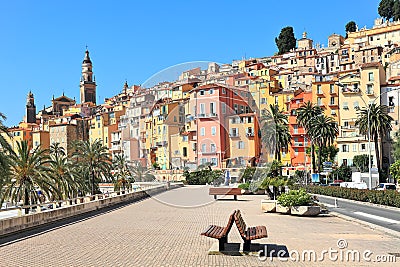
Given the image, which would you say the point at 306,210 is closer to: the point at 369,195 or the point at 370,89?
the point at 369,195

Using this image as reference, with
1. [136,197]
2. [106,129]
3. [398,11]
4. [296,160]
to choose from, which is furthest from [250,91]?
[398,11]

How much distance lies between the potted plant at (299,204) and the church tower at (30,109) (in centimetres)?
17425

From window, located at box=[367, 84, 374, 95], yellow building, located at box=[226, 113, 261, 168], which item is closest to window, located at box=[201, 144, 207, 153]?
yellow building, located at box=[226, 113, 261, 168]

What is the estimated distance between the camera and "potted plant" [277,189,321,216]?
2212cm

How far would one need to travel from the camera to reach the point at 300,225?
18406 mm

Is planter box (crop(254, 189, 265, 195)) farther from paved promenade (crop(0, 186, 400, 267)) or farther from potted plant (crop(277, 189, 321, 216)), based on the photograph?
paved promenade (crop(0, 186, 400, 267))

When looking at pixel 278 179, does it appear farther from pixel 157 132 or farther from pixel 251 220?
pixel 157 132

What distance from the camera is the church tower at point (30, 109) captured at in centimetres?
18590

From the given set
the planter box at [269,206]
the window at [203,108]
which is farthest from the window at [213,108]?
the planter box at [269,206]

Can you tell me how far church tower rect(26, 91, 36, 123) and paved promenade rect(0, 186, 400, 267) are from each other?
175 metres

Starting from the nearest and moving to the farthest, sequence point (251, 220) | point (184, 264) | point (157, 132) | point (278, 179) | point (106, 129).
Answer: point (184, 264) < point (157, 132) < point (251, 220) < point (278, 179) < point (106, 129)

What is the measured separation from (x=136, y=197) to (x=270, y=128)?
22.9 metres

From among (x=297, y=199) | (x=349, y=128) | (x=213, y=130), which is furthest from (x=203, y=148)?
(x=349, y=128)

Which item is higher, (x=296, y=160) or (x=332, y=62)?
(x=332, y=62)
